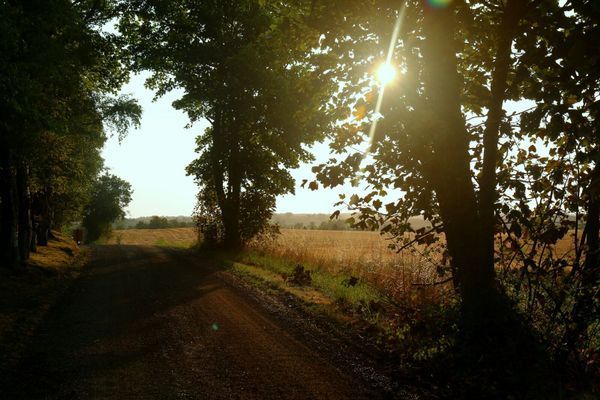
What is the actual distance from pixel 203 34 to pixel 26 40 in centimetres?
1320

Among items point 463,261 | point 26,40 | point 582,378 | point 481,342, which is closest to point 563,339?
point 582,378

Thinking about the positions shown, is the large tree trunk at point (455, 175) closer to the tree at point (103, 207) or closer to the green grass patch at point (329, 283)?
the green grass patch at point (329, 283)

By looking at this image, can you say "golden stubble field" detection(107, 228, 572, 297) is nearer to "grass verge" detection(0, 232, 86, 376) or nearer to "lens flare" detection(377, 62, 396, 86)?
"lens flare" detection(377, 62, 396, 86)

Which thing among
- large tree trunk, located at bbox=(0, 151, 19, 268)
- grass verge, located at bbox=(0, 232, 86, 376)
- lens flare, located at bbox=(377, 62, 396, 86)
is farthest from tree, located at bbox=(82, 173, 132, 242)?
lens flare, located at bbox=(377, 62, 396, 86)

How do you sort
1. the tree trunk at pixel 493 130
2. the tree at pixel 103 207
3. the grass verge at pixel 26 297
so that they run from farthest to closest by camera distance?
the tree at pixel 103 207 < the grass verge at pixel 26 297 < the tree trunk at pixel 493 130

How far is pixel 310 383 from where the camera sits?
18.2 feet

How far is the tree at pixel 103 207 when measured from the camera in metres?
62.8

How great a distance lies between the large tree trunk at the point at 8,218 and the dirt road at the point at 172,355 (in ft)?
14.7

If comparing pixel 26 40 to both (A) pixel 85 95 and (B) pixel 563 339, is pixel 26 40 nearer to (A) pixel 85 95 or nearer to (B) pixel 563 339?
(A) pixel 85 95

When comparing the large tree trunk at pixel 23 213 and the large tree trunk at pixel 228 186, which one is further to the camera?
the large tree trunk at pixel 228 186

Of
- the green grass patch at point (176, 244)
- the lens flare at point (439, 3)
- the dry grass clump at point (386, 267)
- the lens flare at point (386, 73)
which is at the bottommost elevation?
the green grass patch at point (176, 244)

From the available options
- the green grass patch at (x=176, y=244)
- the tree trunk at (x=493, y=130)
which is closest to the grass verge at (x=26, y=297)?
the tree trunk at (x=493, y=130)

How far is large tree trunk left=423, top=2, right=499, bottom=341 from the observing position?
654 cm

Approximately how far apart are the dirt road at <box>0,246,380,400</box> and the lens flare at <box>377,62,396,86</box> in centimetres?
447
